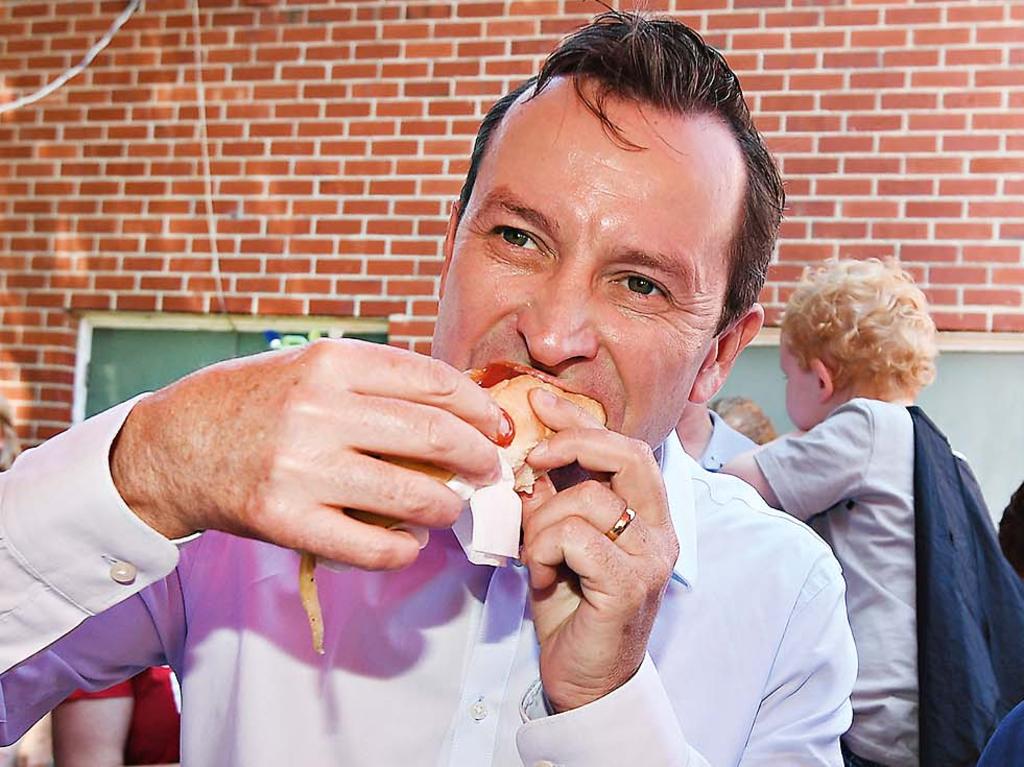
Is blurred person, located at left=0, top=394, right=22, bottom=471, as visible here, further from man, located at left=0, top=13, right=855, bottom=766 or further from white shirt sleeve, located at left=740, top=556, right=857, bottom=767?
white shirt sleeve, located at left=740, top=556, right=857, bottom=767

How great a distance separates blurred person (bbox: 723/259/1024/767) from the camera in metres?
2.88

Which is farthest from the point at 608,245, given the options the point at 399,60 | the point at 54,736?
the point at 399,60

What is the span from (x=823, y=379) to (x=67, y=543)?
2779mm

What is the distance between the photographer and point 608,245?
5.03ft

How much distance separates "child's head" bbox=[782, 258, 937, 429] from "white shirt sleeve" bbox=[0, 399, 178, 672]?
8.76ft

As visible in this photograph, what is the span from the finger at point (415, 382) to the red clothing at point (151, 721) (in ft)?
5.96

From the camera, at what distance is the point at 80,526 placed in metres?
1.06

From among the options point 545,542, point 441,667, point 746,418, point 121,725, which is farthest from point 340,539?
point 746,418

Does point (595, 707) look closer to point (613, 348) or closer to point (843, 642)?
point (613, 348)

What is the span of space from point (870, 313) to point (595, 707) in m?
2.35

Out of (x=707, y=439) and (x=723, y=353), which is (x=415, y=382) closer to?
(x=723, y=353)

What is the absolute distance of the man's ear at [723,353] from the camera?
6.17 ft

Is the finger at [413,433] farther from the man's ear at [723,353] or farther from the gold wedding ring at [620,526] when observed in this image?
the man's ear at [723,353]

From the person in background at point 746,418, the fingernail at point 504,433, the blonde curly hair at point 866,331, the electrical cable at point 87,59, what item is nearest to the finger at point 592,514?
the fingernail at point 504,433
